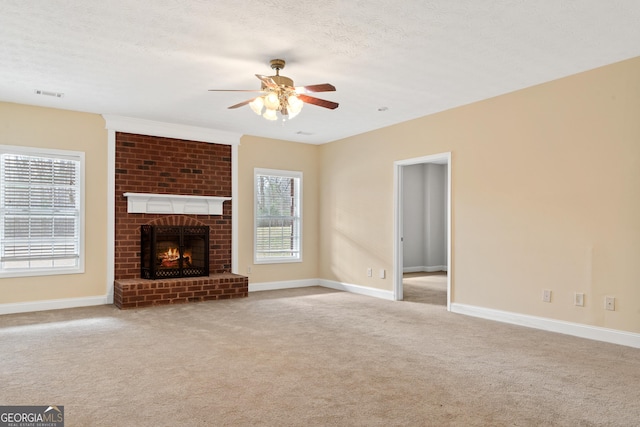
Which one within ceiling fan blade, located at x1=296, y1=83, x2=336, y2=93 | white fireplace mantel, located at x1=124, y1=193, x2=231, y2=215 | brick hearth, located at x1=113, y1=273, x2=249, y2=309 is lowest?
brick hearth, located at x1=113, y1=273, x2=249, y2=309

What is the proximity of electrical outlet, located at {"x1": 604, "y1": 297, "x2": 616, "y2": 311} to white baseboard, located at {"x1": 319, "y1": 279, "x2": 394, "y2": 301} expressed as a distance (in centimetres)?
288

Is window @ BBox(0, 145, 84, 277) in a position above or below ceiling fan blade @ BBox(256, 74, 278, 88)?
below

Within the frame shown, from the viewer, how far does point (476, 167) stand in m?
5.35

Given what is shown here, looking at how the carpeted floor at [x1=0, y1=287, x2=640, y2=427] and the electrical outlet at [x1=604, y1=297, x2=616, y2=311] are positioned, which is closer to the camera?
the carpeted floor at [x1=0, y1=287, x2=640, y2=427]

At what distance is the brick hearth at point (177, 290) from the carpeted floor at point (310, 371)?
0.47 metres

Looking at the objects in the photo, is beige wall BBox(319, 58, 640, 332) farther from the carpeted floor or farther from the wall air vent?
the wall air vent

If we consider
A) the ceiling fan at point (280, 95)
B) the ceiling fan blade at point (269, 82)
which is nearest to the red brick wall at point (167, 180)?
the ceiling fan at point (280, 95)

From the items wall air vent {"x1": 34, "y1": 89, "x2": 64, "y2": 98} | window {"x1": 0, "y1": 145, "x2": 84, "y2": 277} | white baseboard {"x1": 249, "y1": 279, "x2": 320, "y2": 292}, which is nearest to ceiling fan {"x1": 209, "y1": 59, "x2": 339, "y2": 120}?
wall air vent {"x1": 34, "y1": 89, "x2": 64, "y2": 98}

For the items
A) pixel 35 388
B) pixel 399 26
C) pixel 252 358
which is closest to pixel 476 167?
pixel 399 26

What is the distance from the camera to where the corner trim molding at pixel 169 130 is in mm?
6062

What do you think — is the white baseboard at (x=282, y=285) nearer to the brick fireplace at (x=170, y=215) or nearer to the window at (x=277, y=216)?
the window at (x=277, y=216)

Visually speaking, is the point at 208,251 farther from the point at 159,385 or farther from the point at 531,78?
the point at 531,78
